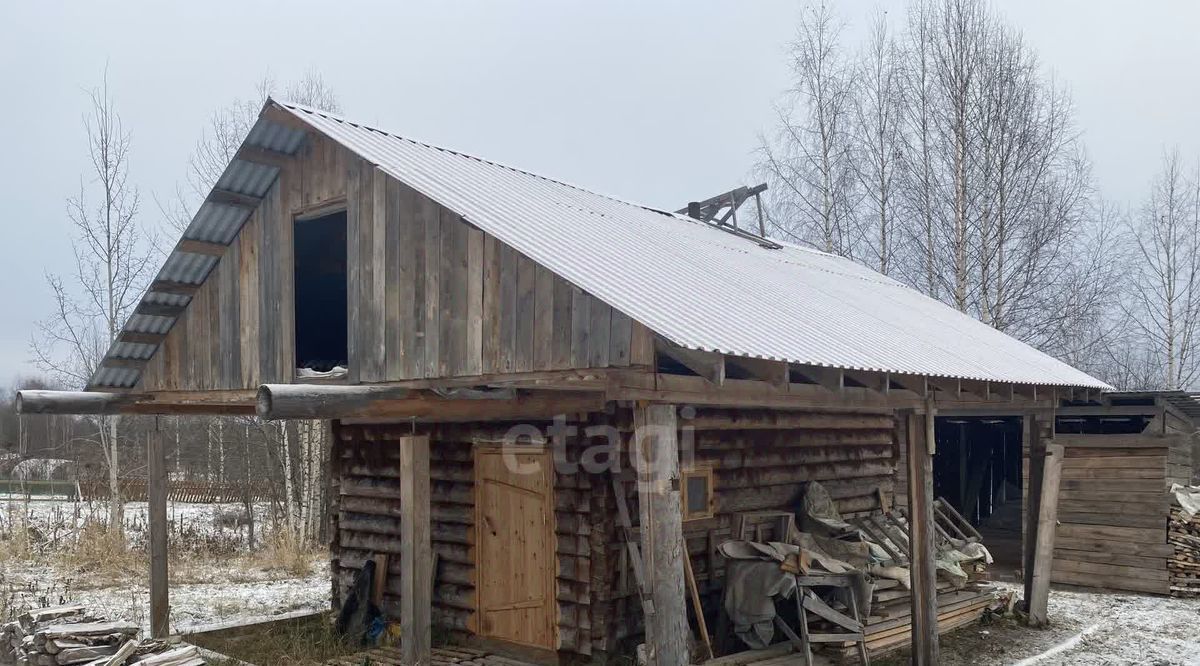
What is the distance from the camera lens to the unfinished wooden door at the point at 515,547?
9781 mm

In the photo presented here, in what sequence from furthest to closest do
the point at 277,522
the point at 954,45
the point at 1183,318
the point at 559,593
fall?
the point at 1183,318 → the point at 954,45 → the point at 277,522 → the point at 559,593

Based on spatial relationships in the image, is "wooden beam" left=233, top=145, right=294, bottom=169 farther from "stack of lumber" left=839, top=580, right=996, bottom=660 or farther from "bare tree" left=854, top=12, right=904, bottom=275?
"bare tree" left=854, top=12, right=904, bottom=275

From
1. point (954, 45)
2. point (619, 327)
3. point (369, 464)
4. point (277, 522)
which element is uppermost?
point (954, 45)

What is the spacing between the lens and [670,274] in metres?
8.74

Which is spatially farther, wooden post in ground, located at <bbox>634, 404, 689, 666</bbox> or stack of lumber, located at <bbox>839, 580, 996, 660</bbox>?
stack of lumber, located at <bbox>839, 580, 996, 660</bbox>

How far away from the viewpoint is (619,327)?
21.5 feet

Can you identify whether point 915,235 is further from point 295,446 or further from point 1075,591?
point 295,446

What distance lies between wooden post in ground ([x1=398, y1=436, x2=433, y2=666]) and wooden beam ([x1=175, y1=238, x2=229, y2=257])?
3821 millimetres

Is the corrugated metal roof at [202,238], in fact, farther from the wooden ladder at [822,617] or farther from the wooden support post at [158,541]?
the wooden ladder at [822,617]

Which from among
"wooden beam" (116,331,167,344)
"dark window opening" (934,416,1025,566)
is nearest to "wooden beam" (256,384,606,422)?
"wooden beam" (116,331,167,344)

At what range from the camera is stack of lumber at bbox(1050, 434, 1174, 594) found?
14992 mm

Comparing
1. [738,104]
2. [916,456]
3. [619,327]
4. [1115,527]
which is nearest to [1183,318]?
[1115,527]

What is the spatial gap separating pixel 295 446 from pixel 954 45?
20.3 meters

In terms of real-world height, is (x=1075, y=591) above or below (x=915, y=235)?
below
